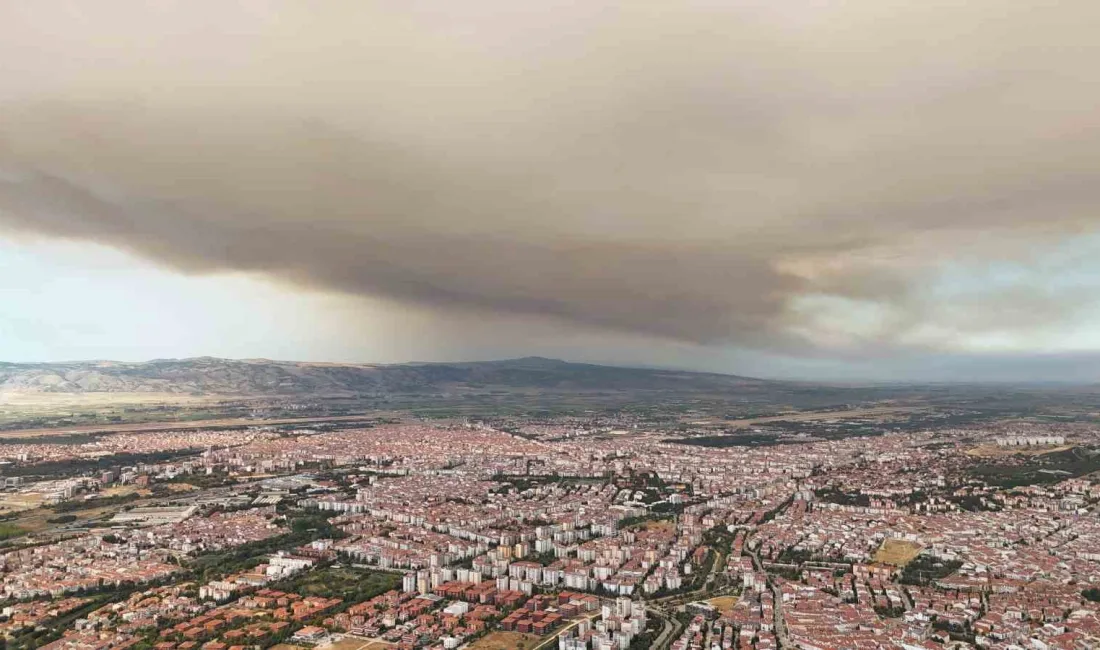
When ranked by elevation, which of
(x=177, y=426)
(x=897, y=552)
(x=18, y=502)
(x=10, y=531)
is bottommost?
(x=18, y=502)

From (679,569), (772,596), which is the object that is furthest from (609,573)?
(772,596)

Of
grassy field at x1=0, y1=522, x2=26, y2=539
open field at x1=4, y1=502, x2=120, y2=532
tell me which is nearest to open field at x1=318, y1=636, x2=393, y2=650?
grassy field at x1=0, y1=522, x2=26, y2=539

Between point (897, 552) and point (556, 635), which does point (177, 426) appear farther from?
point (897, 552)

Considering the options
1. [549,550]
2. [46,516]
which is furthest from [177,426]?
[549,550]

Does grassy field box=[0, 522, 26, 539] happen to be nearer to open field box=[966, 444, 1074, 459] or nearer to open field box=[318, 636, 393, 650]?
open field box=[318, 636, 393, 650]

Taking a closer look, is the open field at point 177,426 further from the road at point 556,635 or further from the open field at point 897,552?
the open field at point 897,552

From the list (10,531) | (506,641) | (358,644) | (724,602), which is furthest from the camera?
(10,531)

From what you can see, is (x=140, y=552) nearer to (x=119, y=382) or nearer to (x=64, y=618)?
(x=64, y=618)
